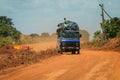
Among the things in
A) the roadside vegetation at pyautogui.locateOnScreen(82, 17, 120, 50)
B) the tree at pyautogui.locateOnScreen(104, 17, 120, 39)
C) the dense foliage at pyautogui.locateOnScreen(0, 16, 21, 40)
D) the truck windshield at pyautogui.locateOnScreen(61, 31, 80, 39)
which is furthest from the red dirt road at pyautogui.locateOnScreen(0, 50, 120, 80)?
the dense foliage at pyautogui.locateOnScreen(0, 16, 21, 40)

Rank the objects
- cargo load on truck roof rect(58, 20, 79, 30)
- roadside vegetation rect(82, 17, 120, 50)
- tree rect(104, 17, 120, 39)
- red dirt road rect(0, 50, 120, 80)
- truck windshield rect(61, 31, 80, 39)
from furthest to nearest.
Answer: tree rect(104, 17, 120, 39) < roadside vegetation rect(82, 17, 120, 50) < cargo load on truck roof rect(58, 20, 79, 30) < truck windshield rect(61, 31, 80, 39) < red dirt road rect(0, 50, 120, 80)

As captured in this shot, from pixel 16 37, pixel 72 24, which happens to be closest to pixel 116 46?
pixel 72 24

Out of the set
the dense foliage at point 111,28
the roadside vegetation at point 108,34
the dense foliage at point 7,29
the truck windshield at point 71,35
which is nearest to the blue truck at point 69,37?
the truck windshield at point 71,35

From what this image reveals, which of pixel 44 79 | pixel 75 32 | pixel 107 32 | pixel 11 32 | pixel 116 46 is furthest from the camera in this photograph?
pixel 11 32

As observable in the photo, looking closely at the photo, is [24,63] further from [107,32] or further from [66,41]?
[107,32]

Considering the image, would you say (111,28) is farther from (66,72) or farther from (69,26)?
(66,72)

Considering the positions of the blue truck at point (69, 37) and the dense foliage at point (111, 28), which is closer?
the blue truck at point (69, 37)

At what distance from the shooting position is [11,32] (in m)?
98.4

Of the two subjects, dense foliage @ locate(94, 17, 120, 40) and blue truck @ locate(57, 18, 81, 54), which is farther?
dense foliage @ locate(94, 17, 120, 40)

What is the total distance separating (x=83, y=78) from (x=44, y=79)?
1890 mm

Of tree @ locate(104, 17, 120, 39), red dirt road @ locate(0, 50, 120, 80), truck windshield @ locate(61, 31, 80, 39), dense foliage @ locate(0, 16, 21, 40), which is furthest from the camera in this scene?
dense foliage @ locate(0, 16, 21, 40)

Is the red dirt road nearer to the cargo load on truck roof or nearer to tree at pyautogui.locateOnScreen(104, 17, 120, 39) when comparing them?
the cargo load on truck roof

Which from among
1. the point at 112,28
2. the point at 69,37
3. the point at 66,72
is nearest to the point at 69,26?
the point at 69,37

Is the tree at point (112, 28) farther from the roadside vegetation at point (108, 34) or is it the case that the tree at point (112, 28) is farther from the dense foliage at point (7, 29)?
the dense foliage at point (7, 29)
